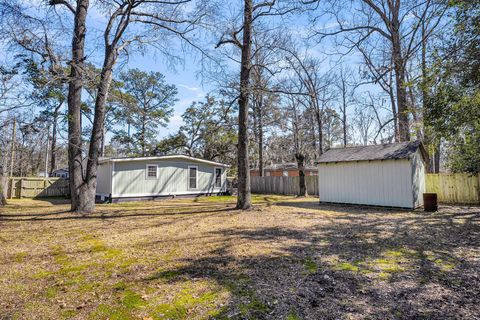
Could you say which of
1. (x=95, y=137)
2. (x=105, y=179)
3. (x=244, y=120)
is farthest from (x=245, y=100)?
(x=105, y=179)

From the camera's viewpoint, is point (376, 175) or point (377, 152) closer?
point (376, 175)

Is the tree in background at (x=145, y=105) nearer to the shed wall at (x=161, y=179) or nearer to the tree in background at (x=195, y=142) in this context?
the tree in background at (x=195, y=142)

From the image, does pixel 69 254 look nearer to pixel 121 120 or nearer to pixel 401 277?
pixel 401 277

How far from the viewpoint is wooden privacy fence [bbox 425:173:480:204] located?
11945 mm

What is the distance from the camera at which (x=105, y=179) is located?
1530 centimetres

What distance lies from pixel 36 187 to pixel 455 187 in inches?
923

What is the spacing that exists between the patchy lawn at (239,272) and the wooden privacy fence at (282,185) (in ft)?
37.5

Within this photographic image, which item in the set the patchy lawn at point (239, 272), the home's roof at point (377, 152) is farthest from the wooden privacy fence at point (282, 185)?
the patchy lawn at point (239, 272)

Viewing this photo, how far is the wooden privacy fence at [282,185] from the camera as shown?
18.8m

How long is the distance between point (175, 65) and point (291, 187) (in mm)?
12201

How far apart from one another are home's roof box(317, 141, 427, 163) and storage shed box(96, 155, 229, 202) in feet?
27.7

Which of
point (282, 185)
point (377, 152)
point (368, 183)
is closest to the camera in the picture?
point (368, 183)

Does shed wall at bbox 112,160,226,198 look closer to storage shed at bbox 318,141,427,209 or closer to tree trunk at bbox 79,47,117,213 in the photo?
tree trunk at bbox 79,47,117,213

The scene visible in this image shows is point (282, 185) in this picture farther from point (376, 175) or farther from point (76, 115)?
point (76, 115)
